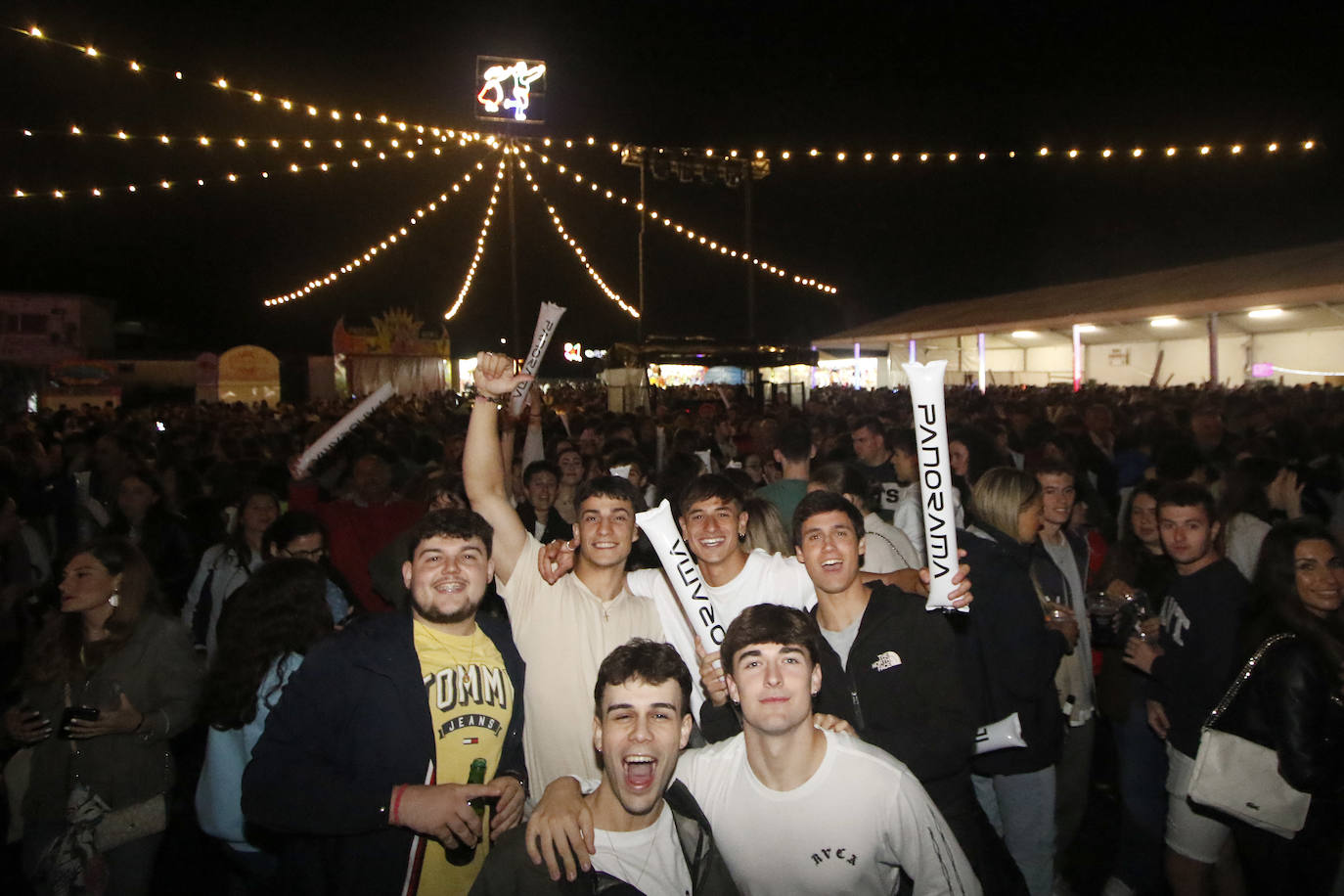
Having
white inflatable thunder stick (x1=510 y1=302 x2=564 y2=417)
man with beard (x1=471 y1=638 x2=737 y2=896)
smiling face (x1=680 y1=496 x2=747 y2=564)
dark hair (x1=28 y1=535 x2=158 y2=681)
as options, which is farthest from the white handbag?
dark hair (x1=28 y1=535 x2=158 y2=681)

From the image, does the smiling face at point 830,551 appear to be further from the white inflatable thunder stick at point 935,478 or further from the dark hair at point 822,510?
the white inflatable thunder stick at point 935,478

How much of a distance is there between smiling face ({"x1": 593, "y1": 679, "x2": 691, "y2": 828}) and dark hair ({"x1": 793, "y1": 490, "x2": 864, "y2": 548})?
95cm

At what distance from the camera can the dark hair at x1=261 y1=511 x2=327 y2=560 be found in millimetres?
4293

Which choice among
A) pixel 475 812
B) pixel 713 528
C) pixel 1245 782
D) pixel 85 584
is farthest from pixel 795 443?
pixel 85 584

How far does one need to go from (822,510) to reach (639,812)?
123 centimetres

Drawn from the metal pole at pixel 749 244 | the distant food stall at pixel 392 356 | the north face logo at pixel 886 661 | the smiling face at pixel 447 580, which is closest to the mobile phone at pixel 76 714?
the smiling face at pixel 447 580

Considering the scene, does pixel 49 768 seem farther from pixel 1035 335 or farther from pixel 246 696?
pixel 1035 335

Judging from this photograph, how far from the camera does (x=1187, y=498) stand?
373 cm

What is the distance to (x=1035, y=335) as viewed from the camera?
28672 mm

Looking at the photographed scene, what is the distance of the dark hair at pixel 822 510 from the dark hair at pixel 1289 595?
5.12ft

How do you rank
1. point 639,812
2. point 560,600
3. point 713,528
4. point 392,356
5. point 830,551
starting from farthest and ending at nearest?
point 392,356 → point 713,528 → point 560,600 → point 830,551 → point 639,812

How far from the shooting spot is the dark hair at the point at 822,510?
3006 millimetres

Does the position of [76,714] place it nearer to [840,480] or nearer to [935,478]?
[935,478]

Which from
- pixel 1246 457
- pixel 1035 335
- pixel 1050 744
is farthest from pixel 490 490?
pixel 1035 335
